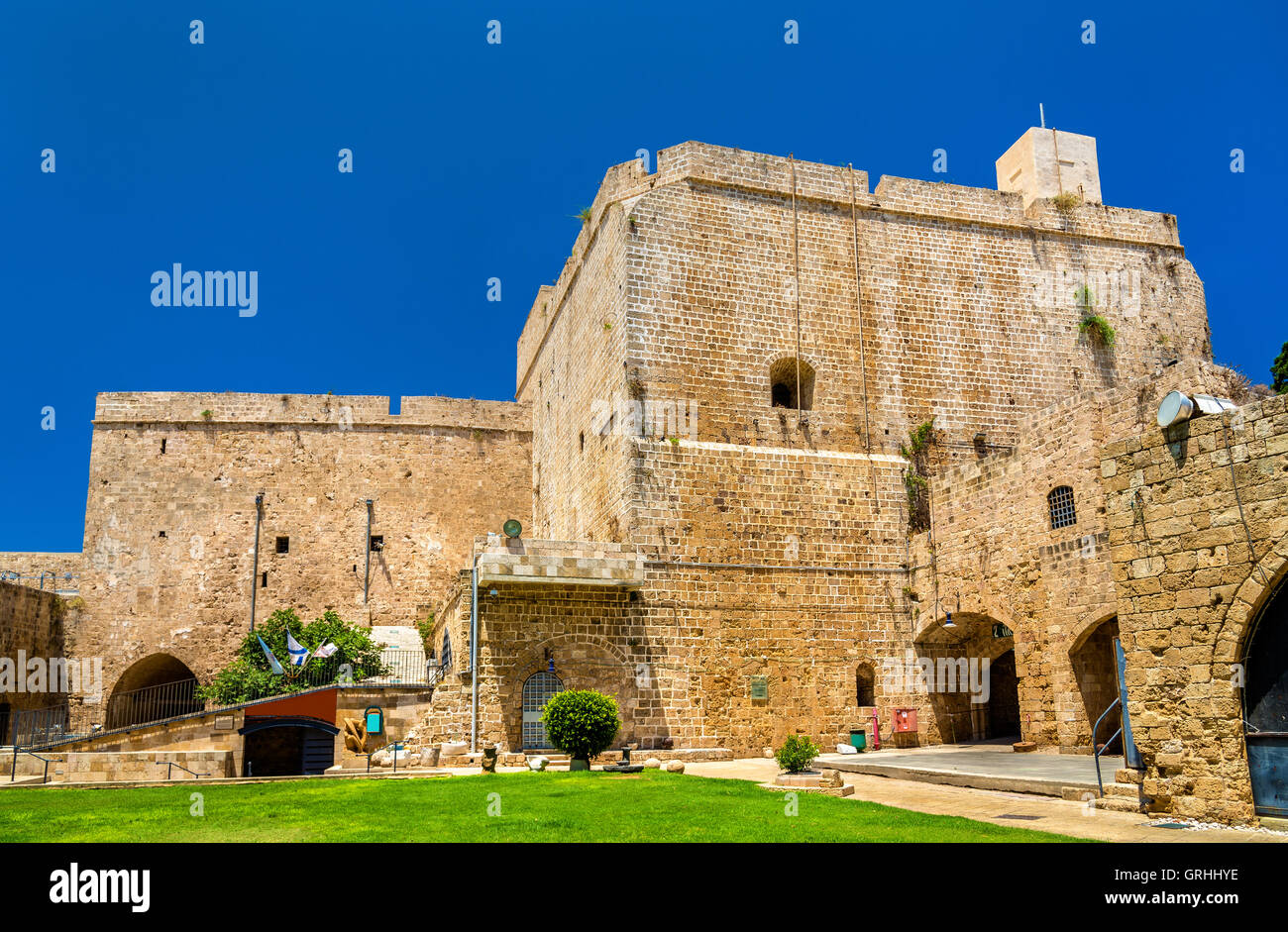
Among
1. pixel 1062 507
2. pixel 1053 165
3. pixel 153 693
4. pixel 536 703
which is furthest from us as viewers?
pixel 153 693

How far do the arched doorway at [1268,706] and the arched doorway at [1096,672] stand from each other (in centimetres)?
696

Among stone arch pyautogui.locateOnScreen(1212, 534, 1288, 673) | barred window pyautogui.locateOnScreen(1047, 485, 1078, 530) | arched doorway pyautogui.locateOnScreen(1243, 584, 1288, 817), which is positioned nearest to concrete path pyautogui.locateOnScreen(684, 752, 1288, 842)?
arched doorway pyautogui.locateOnScreen(1243, 584, 1288, 817)

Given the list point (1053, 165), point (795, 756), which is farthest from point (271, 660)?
point (1053, 165)

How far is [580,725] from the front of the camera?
1398cm

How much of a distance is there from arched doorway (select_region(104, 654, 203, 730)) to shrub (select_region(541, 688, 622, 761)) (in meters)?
15.2

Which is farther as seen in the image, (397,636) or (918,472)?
(397,636)

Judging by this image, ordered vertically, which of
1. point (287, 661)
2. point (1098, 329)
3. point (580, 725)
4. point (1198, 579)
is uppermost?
point (1098, 329)

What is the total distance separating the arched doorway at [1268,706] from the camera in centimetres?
731

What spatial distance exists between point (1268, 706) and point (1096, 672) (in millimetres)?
7447

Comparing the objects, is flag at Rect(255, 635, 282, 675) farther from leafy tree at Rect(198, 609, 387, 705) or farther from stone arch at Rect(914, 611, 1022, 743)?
stone arch at Rect(914, 611, 1022, 743)

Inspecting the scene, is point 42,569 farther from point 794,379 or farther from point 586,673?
point 794,379
